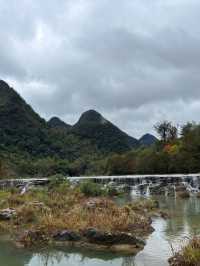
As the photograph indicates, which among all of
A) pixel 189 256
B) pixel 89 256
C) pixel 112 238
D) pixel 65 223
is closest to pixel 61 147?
pixel 65 223

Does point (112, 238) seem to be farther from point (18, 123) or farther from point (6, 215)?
point (18, 123)

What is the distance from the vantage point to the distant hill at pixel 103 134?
119062 millimetres

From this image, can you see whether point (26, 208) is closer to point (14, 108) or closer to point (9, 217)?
point (9, 217)

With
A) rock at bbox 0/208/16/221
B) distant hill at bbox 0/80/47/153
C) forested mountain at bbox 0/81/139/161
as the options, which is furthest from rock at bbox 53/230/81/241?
distant hill at bbox 0/80/47/153

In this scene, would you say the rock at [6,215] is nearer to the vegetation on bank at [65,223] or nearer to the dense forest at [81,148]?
the vegetation on bank at [65,223]

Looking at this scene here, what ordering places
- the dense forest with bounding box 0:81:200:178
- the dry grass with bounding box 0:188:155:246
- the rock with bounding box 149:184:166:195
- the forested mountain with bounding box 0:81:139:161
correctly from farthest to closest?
1. the forested mountain with bounding box 0:81:139:161
2. the dense forest with bounding box 0:81:200:178
3. the rock with bounding box 149:184:166:195
4. the dry grass with bounding box 0:188:155:246

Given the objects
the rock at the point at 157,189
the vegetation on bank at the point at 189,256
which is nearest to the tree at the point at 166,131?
the rock at the point at 157,189

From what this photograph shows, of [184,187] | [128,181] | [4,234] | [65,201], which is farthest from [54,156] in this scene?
[4,234]

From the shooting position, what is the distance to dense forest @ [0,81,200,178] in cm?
6310

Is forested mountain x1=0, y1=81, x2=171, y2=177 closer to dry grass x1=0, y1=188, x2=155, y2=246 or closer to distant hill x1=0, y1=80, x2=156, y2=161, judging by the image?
distant hill x1=0, y1=80, x2=156, y2=161

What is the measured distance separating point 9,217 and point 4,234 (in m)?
2.21

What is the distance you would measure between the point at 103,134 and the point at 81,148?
12.8 meters

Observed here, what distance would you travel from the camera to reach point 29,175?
80.4 m

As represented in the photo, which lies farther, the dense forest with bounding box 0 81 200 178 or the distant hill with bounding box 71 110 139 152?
the distant hill with bounding box 71 110 139 152
